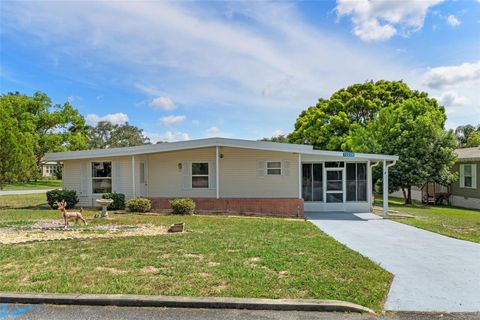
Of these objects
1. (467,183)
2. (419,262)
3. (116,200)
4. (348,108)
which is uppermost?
(348,108)

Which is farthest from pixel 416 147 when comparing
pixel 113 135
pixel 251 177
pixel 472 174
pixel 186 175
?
pixel 113 135

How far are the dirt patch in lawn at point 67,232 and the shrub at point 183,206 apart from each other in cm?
282

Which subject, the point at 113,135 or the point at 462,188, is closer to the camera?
the point at 462,188

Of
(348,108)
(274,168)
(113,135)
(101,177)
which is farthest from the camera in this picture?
(113,135)

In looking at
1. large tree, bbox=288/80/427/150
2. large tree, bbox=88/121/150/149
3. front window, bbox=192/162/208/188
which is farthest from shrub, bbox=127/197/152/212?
large tree, bbox=88/121/150/149

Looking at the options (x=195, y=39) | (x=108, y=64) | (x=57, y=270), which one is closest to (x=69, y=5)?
(x=195, y=39)

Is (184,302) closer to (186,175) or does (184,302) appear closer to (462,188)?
(186,175)

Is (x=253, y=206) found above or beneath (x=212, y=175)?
beneath

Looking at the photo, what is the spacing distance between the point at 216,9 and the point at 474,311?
36.9ft

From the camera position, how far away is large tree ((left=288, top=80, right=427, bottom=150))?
31.5m

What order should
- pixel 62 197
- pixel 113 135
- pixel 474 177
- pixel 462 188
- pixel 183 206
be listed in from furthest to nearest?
pixel 113 135 < pixel 462 188 < pixel 474 177 < pixel 62 197 < pixel 183 206

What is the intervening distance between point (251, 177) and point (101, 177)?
6.68 metres

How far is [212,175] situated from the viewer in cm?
1652

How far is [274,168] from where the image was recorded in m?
16.2
